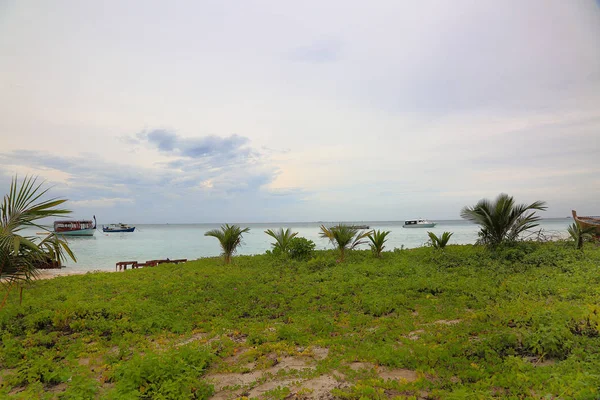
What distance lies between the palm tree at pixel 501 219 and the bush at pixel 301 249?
6507mm

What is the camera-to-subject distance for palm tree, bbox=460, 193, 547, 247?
1214cm

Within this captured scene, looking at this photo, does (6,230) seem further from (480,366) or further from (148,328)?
(480,366)

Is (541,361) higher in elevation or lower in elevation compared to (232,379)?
higher

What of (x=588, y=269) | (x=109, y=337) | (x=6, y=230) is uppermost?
(x=6, y=230)

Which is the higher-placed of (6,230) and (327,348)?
(6,230)

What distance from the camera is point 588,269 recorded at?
894 cm

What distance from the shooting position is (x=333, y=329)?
20.7 ft

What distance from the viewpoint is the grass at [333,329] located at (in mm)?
4078

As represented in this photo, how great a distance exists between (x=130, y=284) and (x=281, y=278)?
15.1ft

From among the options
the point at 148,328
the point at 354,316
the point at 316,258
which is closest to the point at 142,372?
the point at 148,328

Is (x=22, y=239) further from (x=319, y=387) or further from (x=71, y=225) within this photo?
(x=71, y=225)

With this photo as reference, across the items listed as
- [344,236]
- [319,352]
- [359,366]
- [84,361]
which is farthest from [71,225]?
[359,366]

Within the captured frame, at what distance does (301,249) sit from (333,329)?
7.75m

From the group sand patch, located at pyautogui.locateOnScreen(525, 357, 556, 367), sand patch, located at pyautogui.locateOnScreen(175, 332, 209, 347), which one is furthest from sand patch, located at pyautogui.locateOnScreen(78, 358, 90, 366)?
sand patch, located at pyautogui.locateOnScreen(525, 357, 556, 367)
